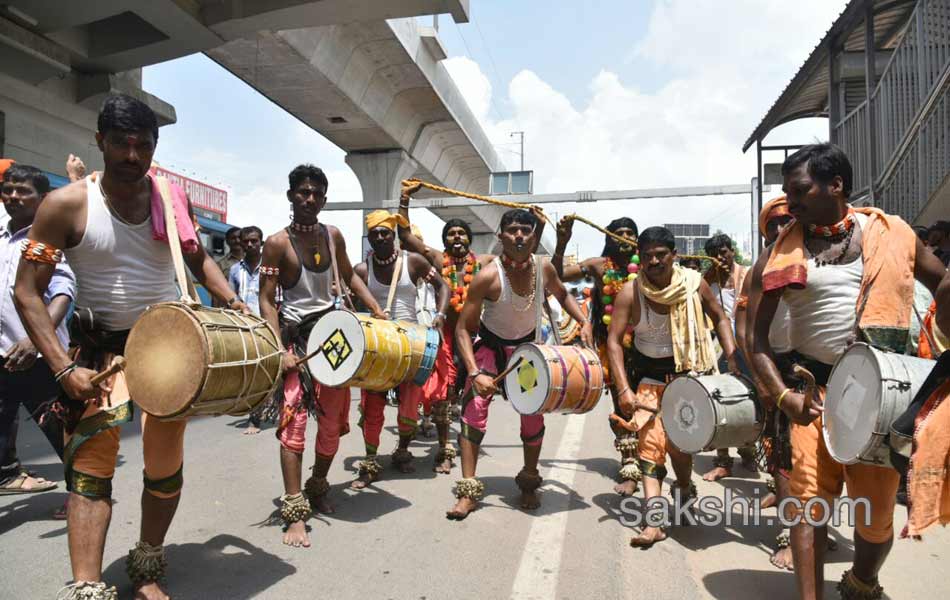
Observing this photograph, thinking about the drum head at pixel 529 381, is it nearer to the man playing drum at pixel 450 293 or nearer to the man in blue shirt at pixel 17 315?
the man playing drum at pixel 450 293

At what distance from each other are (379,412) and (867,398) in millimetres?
3752

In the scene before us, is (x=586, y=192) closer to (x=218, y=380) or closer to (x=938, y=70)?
(x=938, y=70)

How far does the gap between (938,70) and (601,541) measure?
7.63 meters

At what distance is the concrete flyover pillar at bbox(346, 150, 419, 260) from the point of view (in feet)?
90.3

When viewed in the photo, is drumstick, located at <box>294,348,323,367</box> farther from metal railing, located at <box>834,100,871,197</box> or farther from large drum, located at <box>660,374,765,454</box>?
metal railing, located at <box>834,100,871,197</box>

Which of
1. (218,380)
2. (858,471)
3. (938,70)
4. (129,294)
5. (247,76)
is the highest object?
(247,76)

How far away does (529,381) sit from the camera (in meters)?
4.57

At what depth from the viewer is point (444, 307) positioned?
20.4 feet

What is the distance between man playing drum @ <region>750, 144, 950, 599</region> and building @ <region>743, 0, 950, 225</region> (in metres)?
5.85

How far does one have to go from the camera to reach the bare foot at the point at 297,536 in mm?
3941

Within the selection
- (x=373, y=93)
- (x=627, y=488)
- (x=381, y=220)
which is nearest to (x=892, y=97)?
(x=627, y=488)

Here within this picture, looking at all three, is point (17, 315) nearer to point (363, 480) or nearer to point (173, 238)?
point (173, 238)

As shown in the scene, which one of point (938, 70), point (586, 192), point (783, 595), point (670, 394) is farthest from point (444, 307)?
point (586, 192)

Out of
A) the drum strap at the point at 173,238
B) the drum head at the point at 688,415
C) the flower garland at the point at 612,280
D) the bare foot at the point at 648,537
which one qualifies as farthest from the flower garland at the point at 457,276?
the drum strap at the point at 173,238
